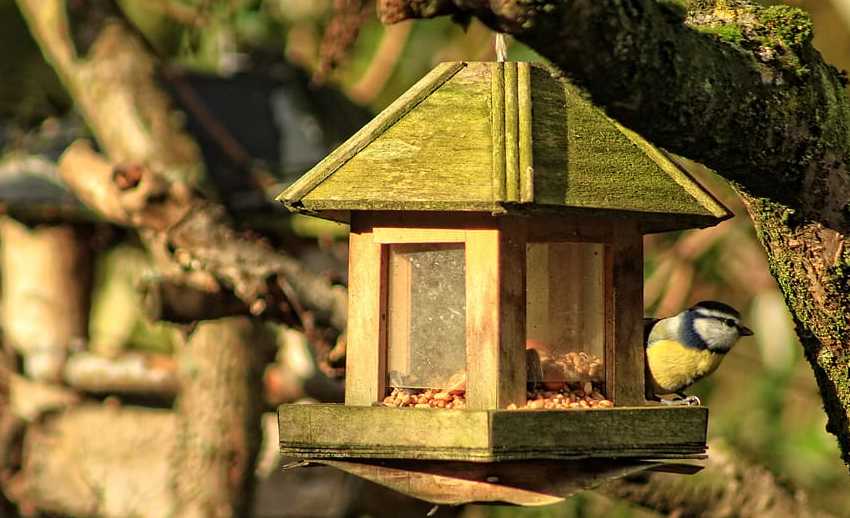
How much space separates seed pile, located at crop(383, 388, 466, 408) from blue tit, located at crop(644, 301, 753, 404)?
1.75ft

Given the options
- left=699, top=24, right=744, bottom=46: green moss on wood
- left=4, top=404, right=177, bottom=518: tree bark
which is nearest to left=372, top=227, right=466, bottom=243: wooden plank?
left=699, top=24, right=744, bottom=46: green moss on wood

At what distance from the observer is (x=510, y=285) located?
2545 mm

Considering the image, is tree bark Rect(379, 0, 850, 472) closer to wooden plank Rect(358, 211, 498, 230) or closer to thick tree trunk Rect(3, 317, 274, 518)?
wooden plank Rect(358, 211, 498, 230)

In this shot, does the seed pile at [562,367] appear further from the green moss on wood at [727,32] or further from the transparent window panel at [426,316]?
the green moss on wood at [727,32]

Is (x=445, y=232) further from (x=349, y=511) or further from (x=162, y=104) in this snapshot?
(x=349, y=511)

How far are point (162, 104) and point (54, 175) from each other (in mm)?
1565

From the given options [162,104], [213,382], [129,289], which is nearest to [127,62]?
[162,104]

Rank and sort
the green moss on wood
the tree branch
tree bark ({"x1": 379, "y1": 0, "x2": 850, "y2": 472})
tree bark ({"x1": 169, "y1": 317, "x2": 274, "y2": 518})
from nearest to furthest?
tree bark ({"x1": 379, "y1": 0, "x2": 850, "y2": 472}), the green moss on wood, the tree branch, tree bark ({"x1": 169, "y1": 317, "x2": 274, "y2": 518})

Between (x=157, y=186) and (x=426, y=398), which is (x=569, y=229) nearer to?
(x=426, y=398)

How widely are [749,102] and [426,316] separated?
2.86 ft

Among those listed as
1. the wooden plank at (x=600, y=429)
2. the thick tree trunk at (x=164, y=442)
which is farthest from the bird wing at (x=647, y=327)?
the thick tree trunk at (x=164, y=442)

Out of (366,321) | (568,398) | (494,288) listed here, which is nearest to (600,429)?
(568,398)

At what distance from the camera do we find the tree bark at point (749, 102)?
66.9 inches

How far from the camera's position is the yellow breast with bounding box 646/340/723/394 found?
2.89 m
